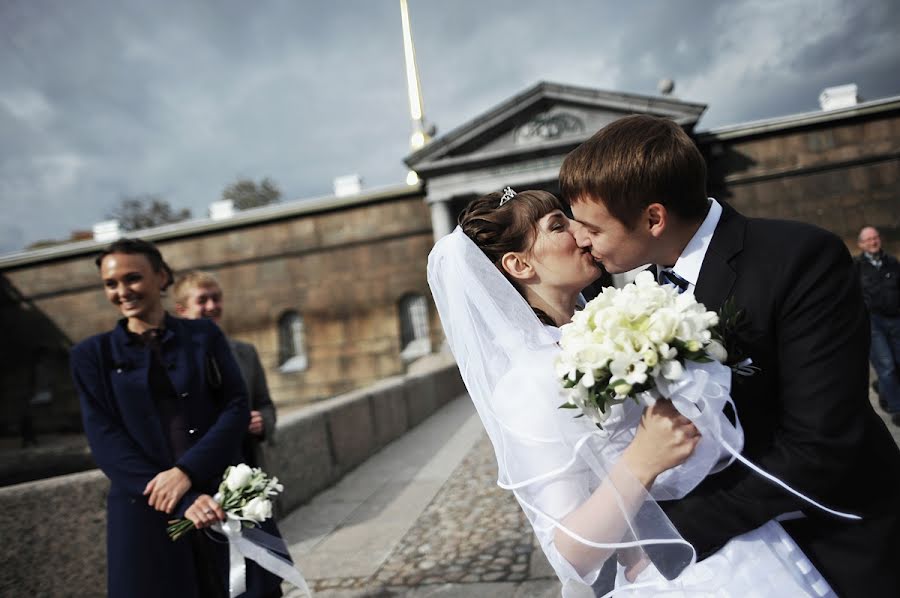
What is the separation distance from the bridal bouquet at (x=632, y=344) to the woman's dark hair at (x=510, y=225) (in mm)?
788

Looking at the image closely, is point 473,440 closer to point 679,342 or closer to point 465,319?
point 465,319

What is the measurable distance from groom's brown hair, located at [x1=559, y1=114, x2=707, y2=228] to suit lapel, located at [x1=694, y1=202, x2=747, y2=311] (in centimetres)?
10

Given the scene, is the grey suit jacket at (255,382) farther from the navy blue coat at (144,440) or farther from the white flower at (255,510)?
the white flower at (255,510)

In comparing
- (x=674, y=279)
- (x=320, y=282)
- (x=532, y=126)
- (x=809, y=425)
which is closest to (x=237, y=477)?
(x=674, y=279)

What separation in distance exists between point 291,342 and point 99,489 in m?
22.0

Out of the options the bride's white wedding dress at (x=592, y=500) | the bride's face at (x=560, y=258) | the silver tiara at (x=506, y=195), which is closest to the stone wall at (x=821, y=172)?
the silver tiara at (x=506, y=195)

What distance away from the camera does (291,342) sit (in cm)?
2522

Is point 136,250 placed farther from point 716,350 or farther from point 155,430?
point 716,350

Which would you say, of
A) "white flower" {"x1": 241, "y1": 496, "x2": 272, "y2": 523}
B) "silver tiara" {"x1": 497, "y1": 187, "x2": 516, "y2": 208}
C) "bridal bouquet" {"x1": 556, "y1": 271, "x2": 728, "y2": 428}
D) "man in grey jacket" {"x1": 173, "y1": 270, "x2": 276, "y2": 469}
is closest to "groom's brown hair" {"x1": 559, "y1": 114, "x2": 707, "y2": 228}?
"bridal bouquet" {"x1": 556, "y1": 271, "x2": 728, "y2": 428}

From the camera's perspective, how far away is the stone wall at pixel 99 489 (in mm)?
3342

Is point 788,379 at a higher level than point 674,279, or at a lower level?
lower

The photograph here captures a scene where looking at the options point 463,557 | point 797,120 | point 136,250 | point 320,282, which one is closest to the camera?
point 136,250

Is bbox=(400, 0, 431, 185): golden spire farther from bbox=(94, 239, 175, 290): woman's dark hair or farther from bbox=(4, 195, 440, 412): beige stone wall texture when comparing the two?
bbox=(94, 239, 175, 290): woman's dark hair

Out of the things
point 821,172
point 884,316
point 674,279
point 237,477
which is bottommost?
point 884,316
